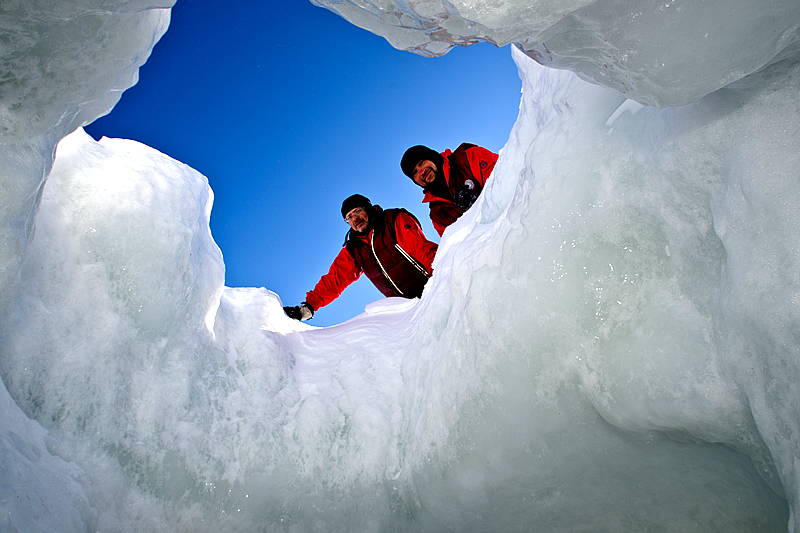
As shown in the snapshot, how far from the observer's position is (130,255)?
1.91 metres

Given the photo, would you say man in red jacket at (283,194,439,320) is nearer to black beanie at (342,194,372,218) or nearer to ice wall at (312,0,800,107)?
black beanie at (342,194,372,218)

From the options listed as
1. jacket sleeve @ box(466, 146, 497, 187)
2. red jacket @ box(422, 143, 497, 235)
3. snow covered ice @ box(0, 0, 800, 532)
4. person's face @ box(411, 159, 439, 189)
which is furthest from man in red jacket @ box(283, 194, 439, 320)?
snow covered ice @ box(0, 0, 800, 532)

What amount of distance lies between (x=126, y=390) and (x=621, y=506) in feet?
7.69

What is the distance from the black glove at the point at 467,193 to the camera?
3990 millimetres

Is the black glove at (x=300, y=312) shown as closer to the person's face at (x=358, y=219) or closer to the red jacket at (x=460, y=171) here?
the person's face at (x=358, y=219)

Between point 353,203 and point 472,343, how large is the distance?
3.11 m

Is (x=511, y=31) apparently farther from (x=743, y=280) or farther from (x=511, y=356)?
(x=511, y=356)

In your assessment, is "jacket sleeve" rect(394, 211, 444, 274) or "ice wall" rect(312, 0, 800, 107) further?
"jacket sleeve" rect(394, 211, 444, 274)

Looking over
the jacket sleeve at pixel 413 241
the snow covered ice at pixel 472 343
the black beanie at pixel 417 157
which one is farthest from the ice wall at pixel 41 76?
the jacket sleeve at pixel 413 241

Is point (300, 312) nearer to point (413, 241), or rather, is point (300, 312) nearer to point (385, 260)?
point (385, 260)

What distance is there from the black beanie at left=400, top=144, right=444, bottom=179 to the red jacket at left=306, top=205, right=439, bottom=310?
568mm

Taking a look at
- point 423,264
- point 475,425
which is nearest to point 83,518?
point 475,425

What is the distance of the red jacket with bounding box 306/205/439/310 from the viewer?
4.41m

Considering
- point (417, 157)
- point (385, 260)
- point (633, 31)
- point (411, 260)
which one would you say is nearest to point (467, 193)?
point (417, 157)
